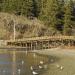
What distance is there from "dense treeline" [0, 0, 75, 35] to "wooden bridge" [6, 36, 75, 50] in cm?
844

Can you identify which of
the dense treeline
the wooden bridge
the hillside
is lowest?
the wooden bridge

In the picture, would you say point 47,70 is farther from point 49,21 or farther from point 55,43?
point 49,21

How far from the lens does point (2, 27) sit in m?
85.5

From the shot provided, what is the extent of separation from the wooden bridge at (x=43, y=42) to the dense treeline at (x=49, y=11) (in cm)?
844

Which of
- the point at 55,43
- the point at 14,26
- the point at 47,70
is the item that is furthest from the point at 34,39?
the point at 47,70

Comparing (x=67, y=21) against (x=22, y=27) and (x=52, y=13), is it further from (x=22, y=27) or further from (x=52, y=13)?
(x=22, y=27)

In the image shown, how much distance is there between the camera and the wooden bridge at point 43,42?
7544 centimetres

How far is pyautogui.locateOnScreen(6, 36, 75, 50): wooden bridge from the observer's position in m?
75.4

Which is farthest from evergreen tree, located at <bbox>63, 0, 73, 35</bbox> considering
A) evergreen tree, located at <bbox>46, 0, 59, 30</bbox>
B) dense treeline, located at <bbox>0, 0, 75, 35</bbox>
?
evergreen tree, located at <bbox>46, 0, 59, 30</bbox>

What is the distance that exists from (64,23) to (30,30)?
915 centimetres

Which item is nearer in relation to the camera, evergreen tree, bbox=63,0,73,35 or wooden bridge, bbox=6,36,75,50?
wooden bridge, bbox=6,36,75,50

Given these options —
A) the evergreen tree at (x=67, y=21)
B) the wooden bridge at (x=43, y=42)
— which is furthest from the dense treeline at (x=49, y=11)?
the wooden bridge at (x=43, y=42)

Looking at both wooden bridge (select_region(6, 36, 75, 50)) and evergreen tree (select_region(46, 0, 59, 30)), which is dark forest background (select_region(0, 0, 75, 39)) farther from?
wooden bridge (select_region(6, 36, 75, 50))

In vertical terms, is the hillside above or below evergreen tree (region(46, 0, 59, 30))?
below
